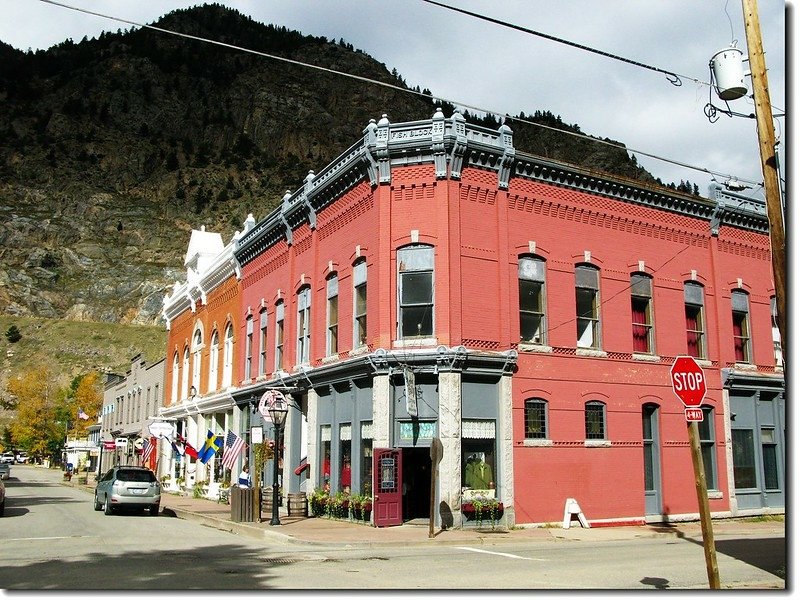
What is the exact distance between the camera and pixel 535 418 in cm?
2292

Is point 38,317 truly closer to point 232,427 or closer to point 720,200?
point 232,427

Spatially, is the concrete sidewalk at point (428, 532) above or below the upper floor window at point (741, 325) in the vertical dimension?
below

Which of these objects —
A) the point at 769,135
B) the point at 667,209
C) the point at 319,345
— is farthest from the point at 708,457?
the point at 769,135

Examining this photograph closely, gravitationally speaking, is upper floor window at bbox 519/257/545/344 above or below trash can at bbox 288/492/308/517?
above

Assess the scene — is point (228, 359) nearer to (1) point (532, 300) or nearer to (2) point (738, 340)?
(1) point (532, 300)

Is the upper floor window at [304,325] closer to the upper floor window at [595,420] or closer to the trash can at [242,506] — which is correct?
the trash can at [242,506]

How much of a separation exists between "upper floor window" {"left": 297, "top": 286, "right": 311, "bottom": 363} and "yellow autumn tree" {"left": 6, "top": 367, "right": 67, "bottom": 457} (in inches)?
3113

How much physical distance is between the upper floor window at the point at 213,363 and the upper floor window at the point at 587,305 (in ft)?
66.4

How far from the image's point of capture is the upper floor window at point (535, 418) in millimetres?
22781

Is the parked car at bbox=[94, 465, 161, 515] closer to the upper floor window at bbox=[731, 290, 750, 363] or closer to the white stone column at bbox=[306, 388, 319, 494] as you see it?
the white stone column at bbox=[306, 388, 319, 494]

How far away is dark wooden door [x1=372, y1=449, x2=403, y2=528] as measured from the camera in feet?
69.6

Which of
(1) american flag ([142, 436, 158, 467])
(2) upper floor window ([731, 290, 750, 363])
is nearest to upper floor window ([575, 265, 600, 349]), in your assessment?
(2) upper floor window ([731, 290, 750, 363])

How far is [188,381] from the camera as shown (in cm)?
4378

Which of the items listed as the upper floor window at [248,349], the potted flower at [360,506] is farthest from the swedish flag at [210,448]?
the potted flower at [360,506]
